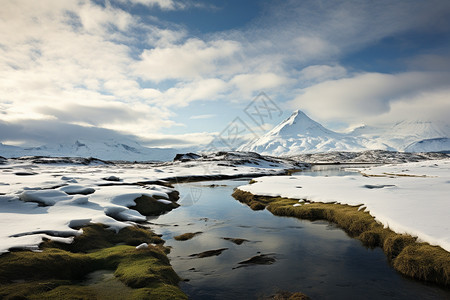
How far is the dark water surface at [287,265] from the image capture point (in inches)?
467

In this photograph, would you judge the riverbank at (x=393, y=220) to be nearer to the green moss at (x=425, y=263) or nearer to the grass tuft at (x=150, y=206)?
the green moss at (x=425, y=263)

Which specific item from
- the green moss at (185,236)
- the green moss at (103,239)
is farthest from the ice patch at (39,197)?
the green moss at (185,236)

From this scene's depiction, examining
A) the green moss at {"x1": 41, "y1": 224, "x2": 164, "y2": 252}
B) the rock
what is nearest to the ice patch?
the green moss at {"x1": 41, "y1": 224, "x2": 164, "y2": 252}

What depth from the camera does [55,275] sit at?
1173 cm

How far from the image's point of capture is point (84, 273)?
12734mm

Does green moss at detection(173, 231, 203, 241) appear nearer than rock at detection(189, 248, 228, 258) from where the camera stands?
No

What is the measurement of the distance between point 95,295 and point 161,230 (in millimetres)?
Result: 13001

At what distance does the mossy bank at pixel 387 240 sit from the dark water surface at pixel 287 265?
2.14ft

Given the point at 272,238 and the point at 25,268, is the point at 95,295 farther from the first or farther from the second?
the point at 272,238

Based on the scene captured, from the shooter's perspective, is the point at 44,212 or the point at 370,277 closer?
the point at 370,277

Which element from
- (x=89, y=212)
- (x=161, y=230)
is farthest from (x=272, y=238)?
(x=89, y=212)

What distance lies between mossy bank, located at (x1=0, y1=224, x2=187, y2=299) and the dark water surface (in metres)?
1.64

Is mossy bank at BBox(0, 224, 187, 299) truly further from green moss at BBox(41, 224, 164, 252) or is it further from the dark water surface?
the dark water surface

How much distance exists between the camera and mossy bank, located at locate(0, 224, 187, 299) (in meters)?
10.1
